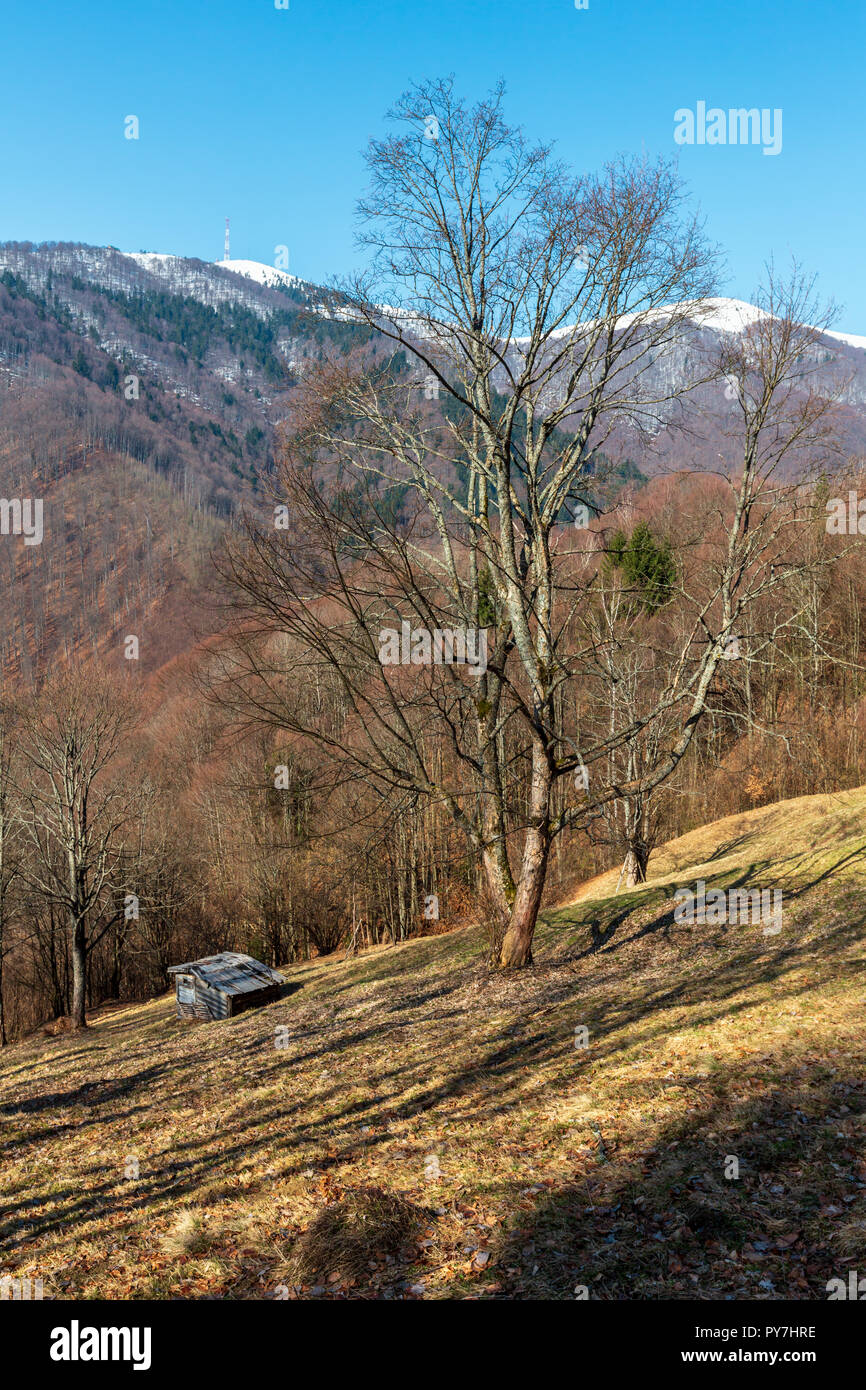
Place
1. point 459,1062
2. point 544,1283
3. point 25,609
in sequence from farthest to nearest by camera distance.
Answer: point 25,609, point 459,1062, point 544,1283

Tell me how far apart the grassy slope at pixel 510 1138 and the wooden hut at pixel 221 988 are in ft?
26.7

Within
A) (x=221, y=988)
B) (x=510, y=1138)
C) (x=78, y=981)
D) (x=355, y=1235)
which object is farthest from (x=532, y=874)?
(x=78, y=981)

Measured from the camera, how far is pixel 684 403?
11.4m

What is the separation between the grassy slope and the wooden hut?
8147 mm

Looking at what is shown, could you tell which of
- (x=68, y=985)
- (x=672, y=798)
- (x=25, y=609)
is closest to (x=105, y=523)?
(x=25, y=609)

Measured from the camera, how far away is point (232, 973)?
2173 centimetres

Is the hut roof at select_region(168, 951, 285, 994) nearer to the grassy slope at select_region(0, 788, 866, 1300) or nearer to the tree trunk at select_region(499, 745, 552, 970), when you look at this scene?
the grassy slope at select_region(0, 788, 866, 1300)

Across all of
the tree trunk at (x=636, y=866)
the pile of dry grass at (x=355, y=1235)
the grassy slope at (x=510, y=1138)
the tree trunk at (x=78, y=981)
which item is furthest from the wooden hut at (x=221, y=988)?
the pile of dry grass at (x=355, y=1235)

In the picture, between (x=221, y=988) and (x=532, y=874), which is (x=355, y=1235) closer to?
(x=532, y=874)

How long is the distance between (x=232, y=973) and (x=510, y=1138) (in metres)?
16.8

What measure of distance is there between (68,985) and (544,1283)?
35.6 metres

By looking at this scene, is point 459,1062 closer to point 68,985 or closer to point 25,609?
point 68,985

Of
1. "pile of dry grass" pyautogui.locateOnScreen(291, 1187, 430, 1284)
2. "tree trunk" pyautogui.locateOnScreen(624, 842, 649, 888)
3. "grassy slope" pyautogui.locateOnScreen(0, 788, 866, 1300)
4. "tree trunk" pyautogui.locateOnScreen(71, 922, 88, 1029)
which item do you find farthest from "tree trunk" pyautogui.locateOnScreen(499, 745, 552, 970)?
"tree trunk" pyautogui.locateOnScreen(71, 922, 88, 1029)

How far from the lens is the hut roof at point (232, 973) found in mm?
20797
